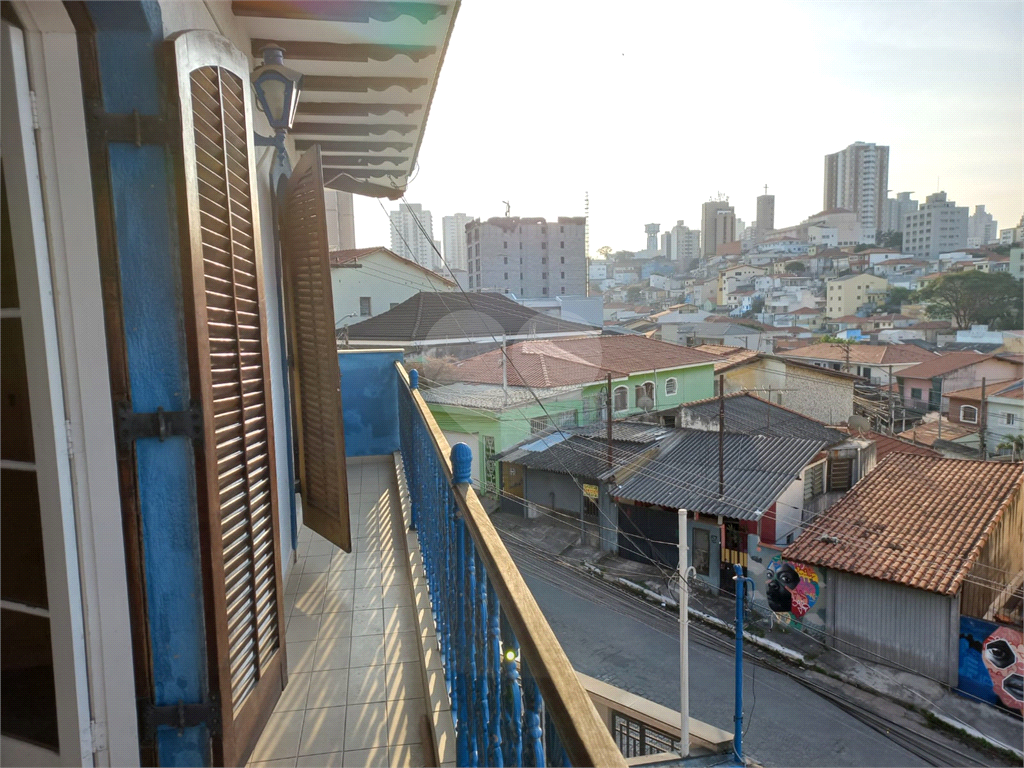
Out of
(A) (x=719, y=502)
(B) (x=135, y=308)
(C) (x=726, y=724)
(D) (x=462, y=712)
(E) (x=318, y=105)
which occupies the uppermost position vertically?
(E) (x=318, y=105)

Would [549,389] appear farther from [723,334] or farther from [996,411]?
[723,334]

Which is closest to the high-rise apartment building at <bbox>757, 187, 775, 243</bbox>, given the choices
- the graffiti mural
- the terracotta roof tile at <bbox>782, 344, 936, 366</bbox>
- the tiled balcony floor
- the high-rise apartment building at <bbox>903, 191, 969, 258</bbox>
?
the high-rise apartment building at <bbox>903, 191, 969, 258</bbox>

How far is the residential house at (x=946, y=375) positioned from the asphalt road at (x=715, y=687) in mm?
14134

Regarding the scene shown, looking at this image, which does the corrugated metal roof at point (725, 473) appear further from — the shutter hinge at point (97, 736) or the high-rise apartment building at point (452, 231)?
the high-rise apartment building at point (452, 231)

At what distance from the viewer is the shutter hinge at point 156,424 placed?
134 cm

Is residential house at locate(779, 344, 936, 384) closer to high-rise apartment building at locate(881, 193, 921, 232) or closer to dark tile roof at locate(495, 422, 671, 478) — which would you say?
A: dark tile roof at locate(495, 422, 671, 478)

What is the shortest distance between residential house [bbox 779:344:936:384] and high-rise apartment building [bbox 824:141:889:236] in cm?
5540

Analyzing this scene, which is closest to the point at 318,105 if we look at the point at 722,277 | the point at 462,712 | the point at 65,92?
the point at 65,92

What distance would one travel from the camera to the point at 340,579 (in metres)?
2.92

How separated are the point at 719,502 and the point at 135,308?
12.0 metres

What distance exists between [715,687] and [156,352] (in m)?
10.6

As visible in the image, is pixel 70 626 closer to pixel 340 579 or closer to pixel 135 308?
pixel 135 308

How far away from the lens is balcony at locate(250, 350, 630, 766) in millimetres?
773

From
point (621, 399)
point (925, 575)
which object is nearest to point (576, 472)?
point (621, 399)
